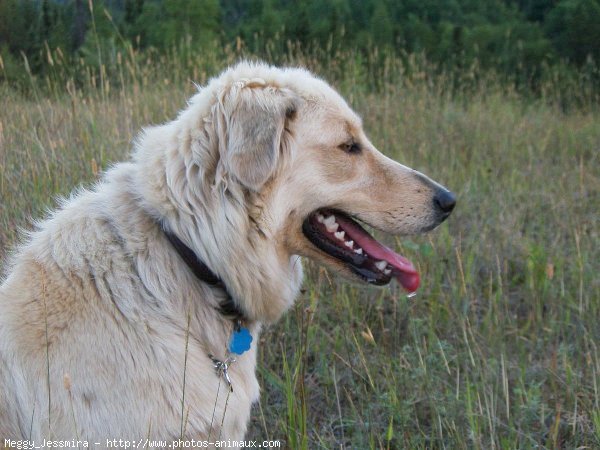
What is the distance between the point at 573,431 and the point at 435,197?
1.29 meters

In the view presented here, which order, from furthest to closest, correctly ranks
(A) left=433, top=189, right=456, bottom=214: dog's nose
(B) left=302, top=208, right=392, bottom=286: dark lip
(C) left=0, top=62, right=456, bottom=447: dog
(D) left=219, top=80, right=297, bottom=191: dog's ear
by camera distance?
(A) left=433, top=189, right=456, bottom=214: dog's nose < (B) left=302, top=208, right=392, bottom=286: dark lip < (D) left=219, top=80, right=297, bottom=191: dog's ear < (C) left=0, top=62, right=456, bottom=447: dog

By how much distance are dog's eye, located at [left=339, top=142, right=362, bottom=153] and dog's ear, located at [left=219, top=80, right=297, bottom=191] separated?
1.07 ft

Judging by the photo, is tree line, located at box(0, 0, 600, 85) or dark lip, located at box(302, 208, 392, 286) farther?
tree line, located at box(0, 0, 600, 85)

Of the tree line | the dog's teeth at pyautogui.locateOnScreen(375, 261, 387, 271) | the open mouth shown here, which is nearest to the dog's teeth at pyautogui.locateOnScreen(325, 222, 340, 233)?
the open mouth

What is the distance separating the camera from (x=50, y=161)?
4410 millimetres

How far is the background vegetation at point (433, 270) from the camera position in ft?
10.5

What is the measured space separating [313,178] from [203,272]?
1.82ft

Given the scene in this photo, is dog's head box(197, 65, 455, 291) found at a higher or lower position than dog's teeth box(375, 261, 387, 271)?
higher

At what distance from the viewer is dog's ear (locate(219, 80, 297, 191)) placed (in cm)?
230

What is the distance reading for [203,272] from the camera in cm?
237

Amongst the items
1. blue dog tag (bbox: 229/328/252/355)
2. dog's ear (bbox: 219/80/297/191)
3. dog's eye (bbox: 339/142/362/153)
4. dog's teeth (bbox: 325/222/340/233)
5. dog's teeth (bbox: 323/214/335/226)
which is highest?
dog's ear (bbox: 219/80/297/191)

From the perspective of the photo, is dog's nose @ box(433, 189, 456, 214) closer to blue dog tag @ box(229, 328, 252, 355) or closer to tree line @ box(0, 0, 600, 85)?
blue dog tag @ box(229, 328, 252, 355)

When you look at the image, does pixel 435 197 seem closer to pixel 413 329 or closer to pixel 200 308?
pixel 200 308

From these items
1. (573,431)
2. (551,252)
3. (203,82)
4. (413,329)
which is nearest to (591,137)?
(551,252)
